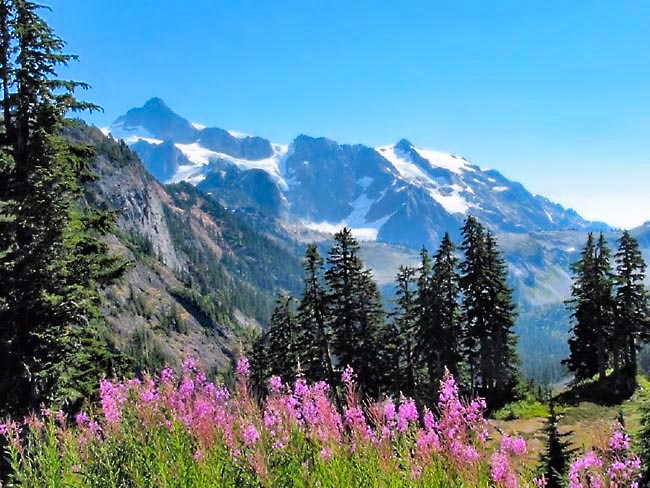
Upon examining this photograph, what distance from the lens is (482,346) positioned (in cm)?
4400

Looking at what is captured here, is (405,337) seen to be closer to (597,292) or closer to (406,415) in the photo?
(597,292)

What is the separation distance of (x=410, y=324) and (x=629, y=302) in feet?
60.1

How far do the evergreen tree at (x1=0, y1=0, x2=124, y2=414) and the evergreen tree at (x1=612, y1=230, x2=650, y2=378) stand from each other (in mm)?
→ 40762

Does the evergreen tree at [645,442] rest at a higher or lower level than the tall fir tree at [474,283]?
lower

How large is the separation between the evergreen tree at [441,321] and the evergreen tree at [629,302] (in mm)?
13132

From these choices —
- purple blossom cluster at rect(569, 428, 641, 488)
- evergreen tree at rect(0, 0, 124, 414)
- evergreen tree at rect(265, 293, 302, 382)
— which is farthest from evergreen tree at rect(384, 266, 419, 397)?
purple blossom cluster at rect(569, 428, 641, 488)

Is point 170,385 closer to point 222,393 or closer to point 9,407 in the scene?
point 222,393

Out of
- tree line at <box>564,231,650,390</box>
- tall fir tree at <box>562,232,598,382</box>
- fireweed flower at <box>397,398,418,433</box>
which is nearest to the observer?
fireweed flower at <box>397,398,418,433</box>

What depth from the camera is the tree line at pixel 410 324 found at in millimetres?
37219

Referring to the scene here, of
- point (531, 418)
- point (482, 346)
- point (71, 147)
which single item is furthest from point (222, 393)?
point (482, 346)

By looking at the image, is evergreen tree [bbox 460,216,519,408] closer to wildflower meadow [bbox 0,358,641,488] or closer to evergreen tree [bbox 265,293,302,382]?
evergreen tree [bbox 265,293,302,382]

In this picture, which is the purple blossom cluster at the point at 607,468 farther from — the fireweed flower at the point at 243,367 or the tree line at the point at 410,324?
the tree line at the point at 410,324

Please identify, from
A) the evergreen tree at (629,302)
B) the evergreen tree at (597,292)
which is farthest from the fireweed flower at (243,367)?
the evergreen tree at (629,302)

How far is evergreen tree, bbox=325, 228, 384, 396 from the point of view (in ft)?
122
